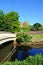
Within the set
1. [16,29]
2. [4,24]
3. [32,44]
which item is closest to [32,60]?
[32,44]

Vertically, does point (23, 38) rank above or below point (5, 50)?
above

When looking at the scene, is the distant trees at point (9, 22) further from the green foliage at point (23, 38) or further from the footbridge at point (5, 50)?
the footbridge at point (5, 50)

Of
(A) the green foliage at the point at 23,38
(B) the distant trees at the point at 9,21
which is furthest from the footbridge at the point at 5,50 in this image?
(B) the distant trees at the point at 9,21

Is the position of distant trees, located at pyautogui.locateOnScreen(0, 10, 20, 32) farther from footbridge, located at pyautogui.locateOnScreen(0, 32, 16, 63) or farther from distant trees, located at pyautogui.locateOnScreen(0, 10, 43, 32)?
footbridge, located at pyautogui.locateOnScreen(0, 32, 16, 63)

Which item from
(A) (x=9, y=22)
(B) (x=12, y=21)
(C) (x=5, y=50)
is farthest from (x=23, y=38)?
(B) (x=12, y=21)

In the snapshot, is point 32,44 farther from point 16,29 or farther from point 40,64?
point 40,64

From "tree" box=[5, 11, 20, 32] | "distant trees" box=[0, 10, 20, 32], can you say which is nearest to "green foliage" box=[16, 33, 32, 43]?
"distant trees" box=[0, 10, 20, 32]

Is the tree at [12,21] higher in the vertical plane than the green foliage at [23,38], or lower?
higher

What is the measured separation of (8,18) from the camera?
93375 mm

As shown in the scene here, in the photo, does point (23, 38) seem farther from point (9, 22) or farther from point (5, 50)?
point (5, 50)

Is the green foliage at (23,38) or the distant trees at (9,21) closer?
the green foliage at (23,38)

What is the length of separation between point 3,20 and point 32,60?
7467 centimetres

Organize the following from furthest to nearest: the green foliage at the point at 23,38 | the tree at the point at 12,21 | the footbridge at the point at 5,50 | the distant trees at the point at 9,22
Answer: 1. the tree at the point at 12,21
2. the distant trees at the point at 9,22
3. the green foliage at the point at 23,38
4. the footbridge at the point at 5,50

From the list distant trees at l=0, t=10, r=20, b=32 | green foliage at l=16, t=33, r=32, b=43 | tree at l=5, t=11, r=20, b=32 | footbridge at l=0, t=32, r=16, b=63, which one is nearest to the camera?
footbridge at l=0, t=32, r=16, b=63
